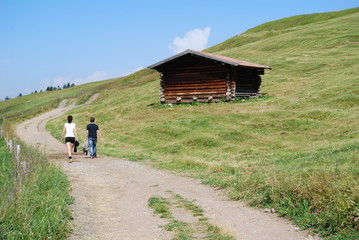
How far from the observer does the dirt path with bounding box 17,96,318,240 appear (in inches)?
279

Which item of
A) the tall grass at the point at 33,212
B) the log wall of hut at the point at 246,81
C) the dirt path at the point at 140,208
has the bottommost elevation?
the dirt path at the point at 140,208

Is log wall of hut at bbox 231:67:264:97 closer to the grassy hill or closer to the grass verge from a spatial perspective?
the grassy hill

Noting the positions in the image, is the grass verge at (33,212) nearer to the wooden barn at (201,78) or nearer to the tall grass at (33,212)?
the tall grass at (33,212)

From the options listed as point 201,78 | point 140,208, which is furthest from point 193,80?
point 140,208

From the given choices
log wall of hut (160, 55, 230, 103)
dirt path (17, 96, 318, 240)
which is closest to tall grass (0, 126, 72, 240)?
dirt path (17, 96, 318, 240)

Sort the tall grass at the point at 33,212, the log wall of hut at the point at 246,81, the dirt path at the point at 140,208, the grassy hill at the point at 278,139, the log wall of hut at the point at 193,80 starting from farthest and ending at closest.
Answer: the log wall of hut at the point at 246,81
the log wall of hut at the point at 193,80
the grassy hill at the point at 278,139
the dirt path at the point at 140,208
the tall grass at the point at 33,212

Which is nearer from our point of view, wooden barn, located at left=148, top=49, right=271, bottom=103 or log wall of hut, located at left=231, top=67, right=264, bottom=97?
wooden barn, located at left=148, top=49, right=271, bottom=103

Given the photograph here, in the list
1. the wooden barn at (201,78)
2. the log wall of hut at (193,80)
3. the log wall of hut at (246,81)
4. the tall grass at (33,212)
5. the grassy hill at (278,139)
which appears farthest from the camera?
the log wall of hut at (246,81)

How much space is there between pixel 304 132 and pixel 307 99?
9.72 m

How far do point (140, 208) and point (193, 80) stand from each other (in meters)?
28.6

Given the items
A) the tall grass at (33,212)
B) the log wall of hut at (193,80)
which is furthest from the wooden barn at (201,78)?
the tall grass at (33,212)

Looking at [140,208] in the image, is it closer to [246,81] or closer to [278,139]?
[278,139]

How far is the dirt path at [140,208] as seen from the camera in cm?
710

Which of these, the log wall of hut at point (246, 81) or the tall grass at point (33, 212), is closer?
the tall grass at point (33, 212)
